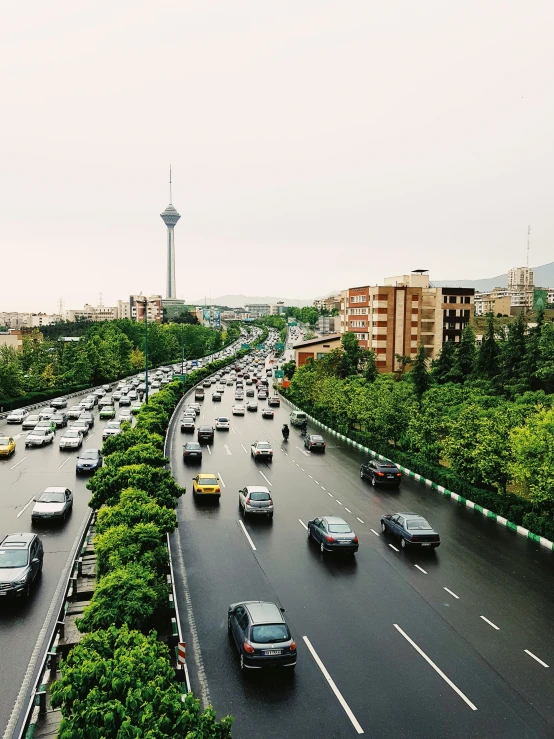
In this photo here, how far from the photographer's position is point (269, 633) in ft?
43.3

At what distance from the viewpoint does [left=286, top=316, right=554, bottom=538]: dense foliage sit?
83.4ft

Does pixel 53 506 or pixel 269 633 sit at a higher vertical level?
pixel 269 633

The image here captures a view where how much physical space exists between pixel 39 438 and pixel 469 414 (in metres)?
28.9

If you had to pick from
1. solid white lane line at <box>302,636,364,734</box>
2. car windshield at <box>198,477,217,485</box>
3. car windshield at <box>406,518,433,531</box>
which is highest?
car windshield at <box>406,518,433,531</box>

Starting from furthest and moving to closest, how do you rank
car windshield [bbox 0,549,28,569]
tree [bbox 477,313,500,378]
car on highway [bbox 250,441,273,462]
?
tree [bbox 477,313,500,378]
car on highway [bbox 250,441,273,462]
car windshield [bbox 0,549,28,569]

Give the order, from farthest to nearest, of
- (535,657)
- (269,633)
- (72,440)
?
(72,440) → (535,657) → (269,633)

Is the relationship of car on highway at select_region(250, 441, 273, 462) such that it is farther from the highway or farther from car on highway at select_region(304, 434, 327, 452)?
the highway

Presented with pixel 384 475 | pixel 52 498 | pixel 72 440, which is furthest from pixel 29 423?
pixel 384 475

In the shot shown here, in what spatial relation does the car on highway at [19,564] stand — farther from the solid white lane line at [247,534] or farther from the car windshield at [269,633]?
the solid white lane line at [247,534]

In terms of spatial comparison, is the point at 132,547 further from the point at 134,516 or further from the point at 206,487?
the point at 206,487

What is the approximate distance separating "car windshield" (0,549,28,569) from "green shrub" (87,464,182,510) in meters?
3.10

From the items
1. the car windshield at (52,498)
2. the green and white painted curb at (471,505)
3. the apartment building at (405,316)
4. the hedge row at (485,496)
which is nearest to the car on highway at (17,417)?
the car windshield at (52,498)

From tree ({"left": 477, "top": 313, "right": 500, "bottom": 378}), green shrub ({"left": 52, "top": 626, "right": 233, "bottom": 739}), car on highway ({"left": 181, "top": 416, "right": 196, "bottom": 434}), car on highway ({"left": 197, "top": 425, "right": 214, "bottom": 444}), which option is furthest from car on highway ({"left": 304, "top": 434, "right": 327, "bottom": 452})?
green shrub ({"left": 52, "top": 626, "right": 233, "bottom": 739})

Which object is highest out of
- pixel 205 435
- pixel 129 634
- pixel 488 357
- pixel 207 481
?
pixel 488 357
